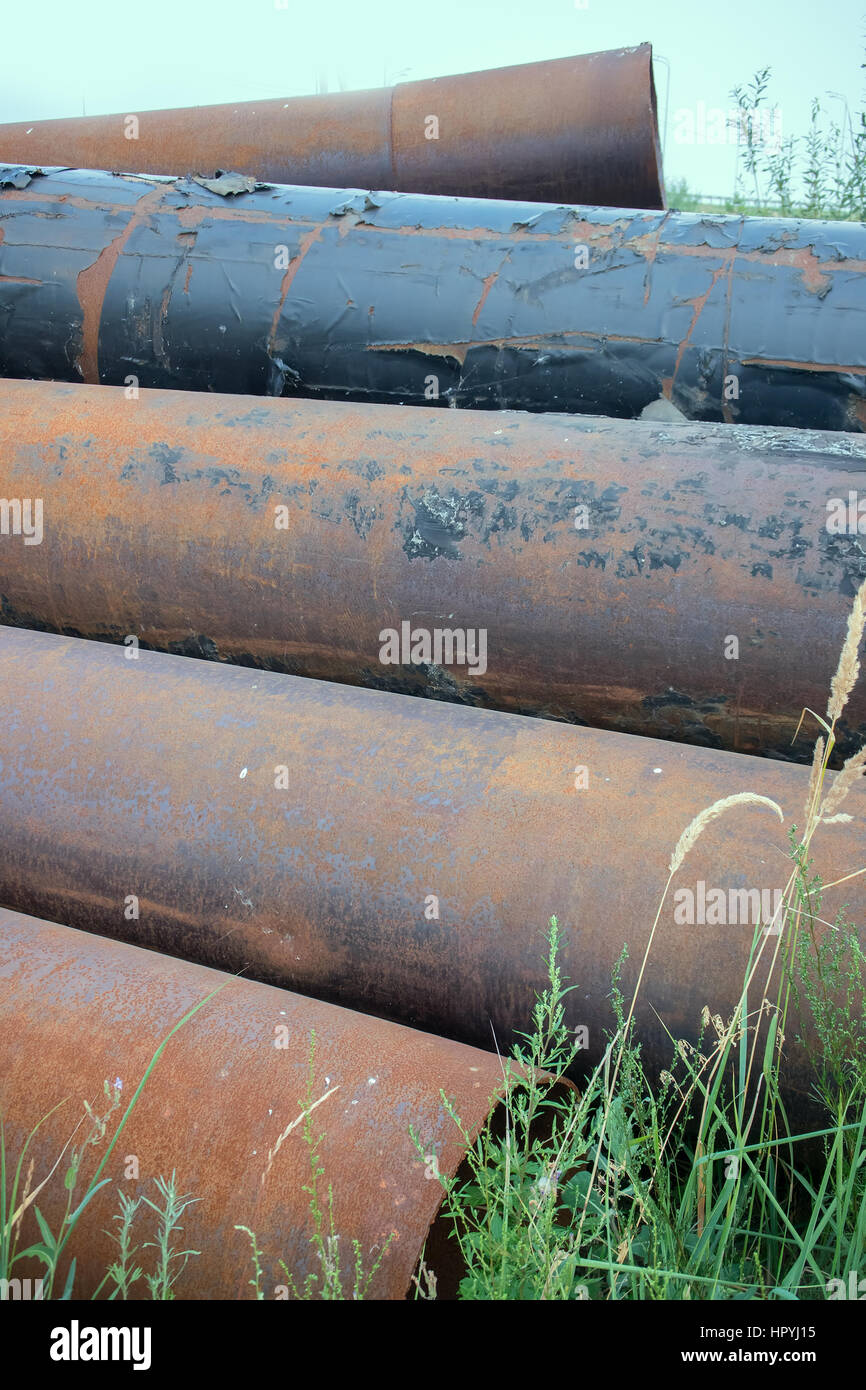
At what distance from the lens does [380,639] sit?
2.11 m

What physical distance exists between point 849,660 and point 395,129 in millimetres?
3599

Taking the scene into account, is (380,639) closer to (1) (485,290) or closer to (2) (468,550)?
(2) (468,550)

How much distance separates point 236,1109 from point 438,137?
12.6 feet

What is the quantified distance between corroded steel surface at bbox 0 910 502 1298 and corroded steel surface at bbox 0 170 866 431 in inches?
68.1

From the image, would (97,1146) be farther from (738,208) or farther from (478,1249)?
(738,208)

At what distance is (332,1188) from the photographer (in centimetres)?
115

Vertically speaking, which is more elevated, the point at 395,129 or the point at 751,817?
the point at 395,129

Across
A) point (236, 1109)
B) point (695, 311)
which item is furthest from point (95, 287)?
point (236, 1109)

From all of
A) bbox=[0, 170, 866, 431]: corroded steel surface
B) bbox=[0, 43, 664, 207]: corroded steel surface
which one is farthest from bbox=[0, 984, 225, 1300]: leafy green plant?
bbox=[0, 43, 664, 207]: corroded steel surface

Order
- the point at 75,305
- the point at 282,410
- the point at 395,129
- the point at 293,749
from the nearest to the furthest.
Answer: the point at 293,749 → the point at 282,410 → the point at 75,305 → the point at 395,129

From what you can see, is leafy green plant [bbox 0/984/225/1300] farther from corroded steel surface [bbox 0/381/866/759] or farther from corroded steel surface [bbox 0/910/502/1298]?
corroded steel surface [bbox 0/381/866/759]

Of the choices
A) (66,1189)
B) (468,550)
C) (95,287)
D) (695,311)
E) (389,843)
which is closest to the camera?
(66,1189)

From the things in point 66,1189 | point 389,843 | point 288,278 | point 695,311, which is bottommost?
point 66,1189
